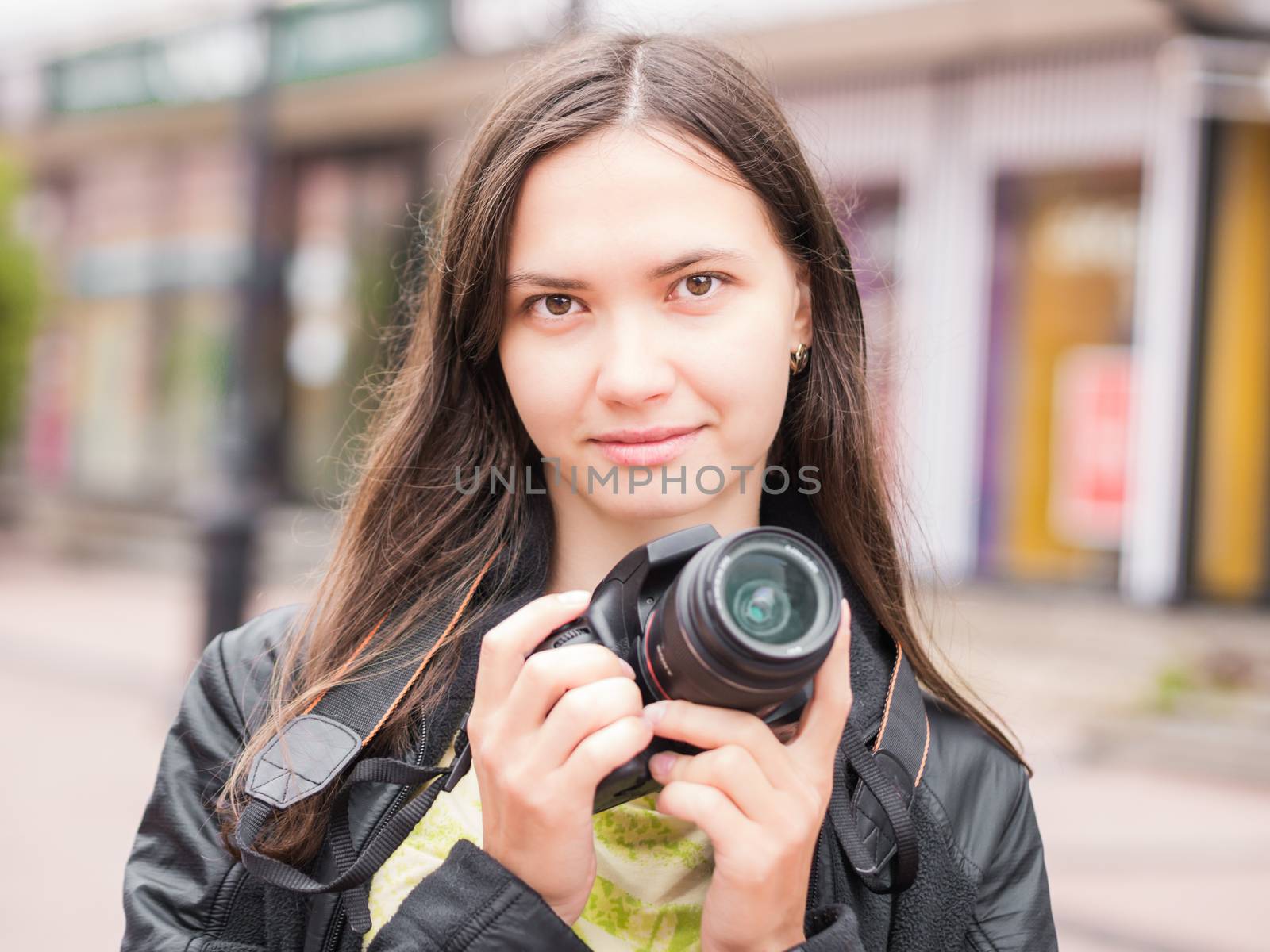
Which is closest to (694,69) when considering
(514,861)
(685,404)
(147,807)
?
(685,404)

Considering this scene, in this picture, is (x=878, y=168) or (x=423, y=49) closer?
(x=878, y=168)

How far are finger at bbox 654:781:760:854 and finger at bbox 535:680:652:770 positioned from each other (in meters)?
0.08

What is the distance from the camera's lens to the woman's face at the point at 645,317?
51.6 inches

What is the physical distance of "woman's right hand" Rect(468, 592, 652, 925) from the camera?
44.1 inches

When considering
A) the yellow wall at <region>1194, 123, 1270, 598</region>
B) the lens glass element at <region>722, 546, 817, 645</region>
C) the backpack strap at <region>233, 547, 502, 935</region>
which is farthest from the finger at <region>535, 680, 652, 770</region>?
the yellow wall at <region>1194, 123, 1270, 598</region>

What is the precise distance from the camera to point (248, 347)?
589cm

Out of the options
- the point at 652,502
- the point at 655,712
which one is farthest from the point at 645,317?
the point at 655,712

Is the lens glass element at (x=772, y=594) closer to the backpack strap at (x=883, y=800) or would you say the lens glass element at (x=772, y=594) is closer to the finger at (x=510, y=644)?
the finger at (x=510, y=644)

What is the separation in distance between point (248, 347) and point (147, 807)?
4.72 m

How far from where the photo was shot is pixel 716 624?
1.06 meters

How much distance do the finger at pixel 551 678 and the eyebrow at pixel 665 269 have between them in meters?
0.41

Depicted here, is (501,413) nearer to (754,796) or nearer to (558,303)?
(558,303)

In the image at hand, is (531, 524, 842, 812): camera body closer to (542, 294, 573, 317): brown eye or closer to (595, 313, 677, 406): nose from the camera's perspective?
(595, 313, 677, 406): nose

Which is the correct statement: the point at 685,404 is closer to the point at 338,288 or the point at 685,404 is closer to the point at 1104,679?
the point at 1104,679
